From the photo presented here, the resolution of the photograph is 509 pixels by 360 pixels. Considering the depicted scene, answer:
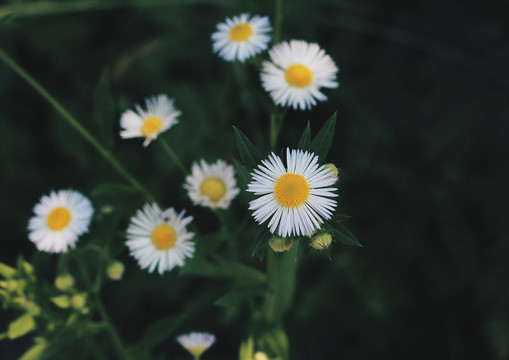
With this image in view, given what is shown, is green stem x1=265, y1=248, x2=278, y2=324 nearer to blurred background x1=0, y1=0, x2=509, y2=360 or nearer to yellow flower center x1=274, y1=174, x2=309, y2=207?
yellow flower center x1=274, y1=174, x2=309, y2=207

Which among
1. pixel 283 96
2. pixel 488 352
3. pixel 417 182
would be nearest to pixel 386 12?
pixel 417 182

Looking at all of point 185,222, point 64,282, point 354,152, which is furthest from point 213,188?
point 354,152

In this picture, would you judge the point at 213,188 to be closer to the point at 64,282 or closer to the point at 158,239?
the point at 158,239

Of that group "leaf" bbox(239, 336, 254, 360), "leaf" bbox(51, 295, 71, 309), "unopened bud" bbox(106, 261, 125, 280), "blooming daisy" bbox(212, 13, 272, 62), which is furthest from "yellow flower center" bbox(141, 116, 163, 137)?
"leaf" bbox(239, 336, 254, 360)

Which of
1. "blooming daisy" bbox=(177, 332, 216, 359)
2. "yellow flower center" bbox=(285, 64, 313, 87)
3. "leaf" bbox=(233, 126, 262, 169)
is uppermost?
"yellow flower center" bbox=(285, 64, 313, 87)

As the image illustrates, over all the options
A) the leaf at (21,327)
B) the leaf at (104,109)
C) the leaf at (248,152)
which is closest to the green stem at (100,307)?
the leaf at (21,327)

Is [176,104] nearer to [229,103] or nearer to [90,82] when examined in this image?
[229,103]
